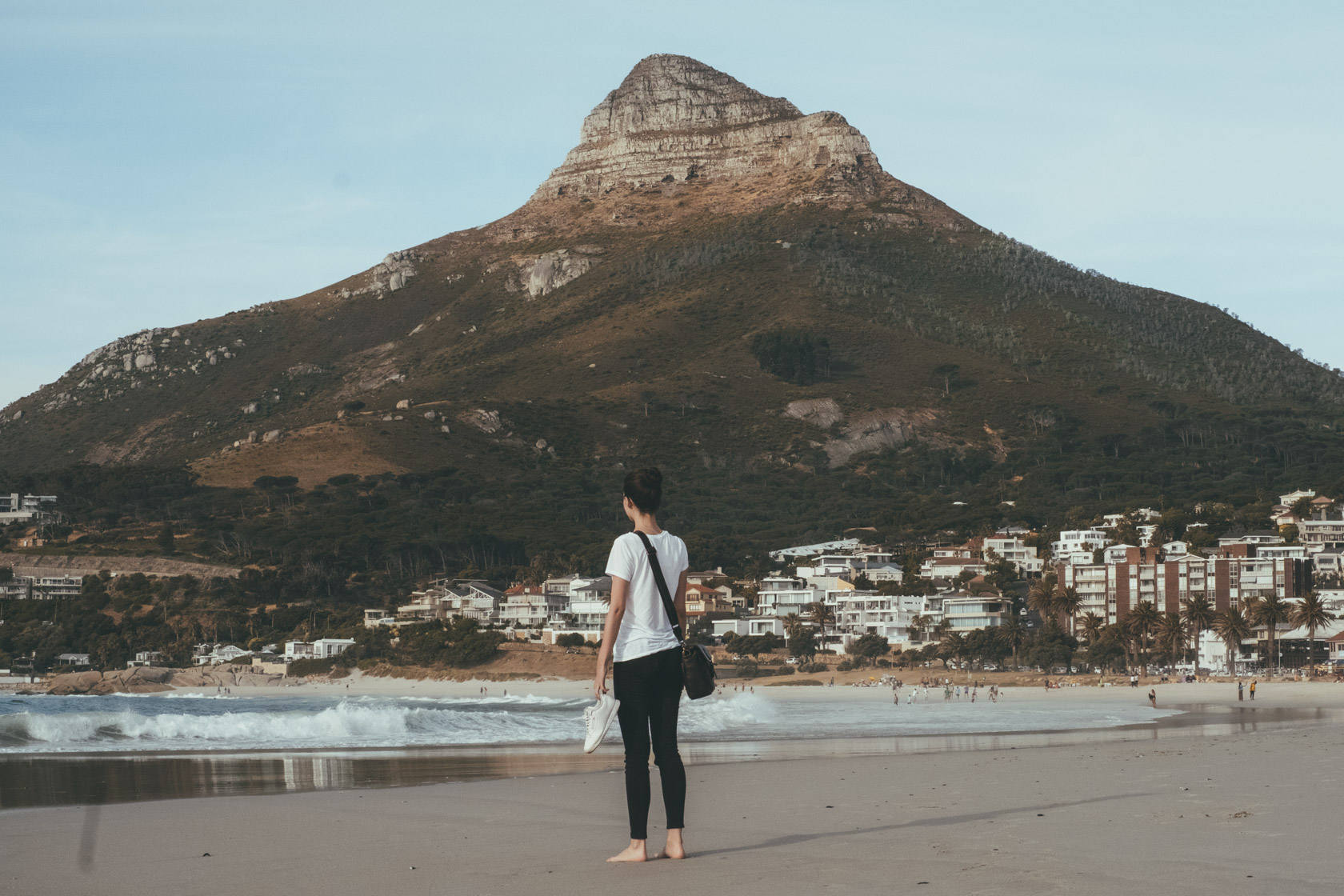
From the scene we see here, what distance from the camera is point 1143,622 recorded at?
238 ft

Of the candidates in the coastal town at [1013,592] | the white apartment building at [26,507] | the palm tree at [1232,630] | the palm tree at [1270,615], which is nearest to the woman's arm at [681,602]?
the palm tree at [1232,630]

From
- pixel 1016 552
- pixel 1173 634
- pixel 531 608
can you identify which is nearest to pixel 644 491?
pixel 1173 634

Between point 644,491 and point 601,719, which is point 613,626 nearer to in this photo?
point 601,719

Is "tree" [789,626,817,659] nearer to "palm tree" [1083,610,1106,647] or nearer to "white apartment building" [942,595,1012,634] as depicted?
"white apartment building" [942,595,1012,634]

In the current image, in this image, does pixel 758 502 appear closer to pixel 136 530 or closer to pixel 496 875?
pixel 136 530

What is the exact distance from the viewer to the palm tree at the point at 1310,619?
228 ft

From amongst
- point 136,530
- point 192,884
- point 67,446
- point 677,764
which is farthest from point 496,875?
point 67,446

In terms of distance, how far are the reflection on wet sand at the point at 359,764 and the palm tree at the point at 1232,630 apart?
143 ft

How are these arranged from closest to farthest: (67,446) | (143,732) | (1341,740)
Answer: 1. (1341,740)
2. (143,732)
3. (67,446)

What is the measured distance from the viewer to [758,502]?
129m

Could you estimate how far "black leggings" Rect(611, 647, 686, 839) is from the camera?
25.6ft

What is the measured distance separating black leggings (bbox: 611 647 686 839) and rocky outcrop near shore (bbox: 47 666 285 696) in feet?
260

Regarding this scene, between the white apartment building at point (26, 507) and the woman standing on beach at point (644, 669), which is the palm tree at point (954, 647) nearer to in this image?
the woman standing on beach at point (644, 669)

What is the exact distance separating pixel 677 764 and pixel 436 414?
402ft
